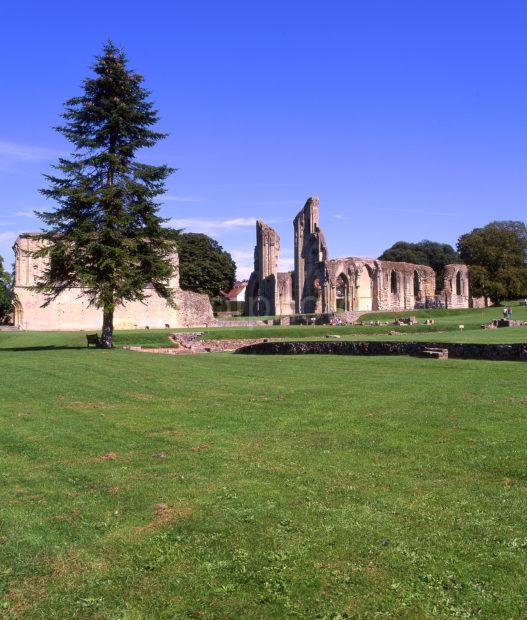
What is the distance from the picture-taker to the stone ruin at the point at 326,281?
63250 millimetres

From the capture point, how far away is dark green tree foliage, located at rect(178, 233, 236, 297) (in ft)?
232

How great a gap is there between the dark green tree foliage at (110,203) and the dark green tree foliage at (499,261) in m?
51.3

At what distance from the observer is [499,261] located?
6956 centimetres

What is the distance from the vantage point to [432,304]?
66250 mm

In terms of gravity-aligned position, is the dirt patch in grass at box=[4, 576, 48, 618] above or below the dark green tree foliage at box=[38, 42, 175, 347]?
below

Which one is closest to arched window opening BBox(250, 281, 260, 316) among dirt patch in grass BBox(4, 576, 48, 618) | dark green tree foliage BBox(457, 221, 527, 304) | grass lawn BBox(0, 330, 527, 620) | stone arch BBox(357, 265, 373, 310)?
stone arch BBox(357, 265, 373, 310)

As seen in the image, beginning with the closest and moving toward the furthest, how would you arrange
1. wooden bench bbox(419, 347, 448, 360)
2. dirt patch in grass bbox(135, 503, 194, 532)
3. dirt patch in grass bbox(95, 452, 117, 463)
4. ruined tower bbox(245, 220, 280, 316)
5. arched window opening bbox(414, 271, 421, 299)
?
1. dirt patch in grass bbox(135, 503, 194, 532)
2. dirt patch in grass bbox(95, 452, 117, 463)
3. wooden bench bbox(419, 347, 448, 360)
4. ruined tower bbox(245, 220, 280, 316)
5. arched window opening bbox(414, 271, 421, 299)

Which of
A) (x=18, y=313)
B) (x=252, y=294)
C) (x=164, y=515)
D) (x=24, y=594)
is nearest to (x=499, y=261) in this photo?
(x=252, y=294)

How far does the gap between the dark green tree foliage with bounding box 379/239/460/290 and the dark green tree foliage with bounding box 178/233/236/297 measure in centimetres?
3652

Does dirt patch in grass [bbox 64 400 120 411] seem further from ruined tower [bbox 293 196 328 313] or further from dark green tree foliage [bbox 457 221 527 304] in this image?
dark green tree foliage [bbox 457 221 527 304]

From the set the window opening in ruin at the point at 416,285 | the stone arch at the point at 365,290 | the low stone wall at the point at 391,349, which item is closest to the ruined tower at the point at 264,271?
the stone arch at the point at 365,290

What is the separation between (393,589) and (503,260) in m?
70.7

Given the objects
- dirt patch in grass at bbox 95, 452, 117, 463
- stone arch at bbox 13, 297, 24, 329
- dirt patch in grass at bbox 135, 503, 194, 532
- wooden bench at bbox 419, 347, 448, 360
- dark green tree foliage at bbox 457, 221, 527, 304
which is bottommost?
dirt patch in grass at bbox 135, 503, 194, 532

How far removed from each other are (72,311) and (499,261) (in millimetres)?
49785
